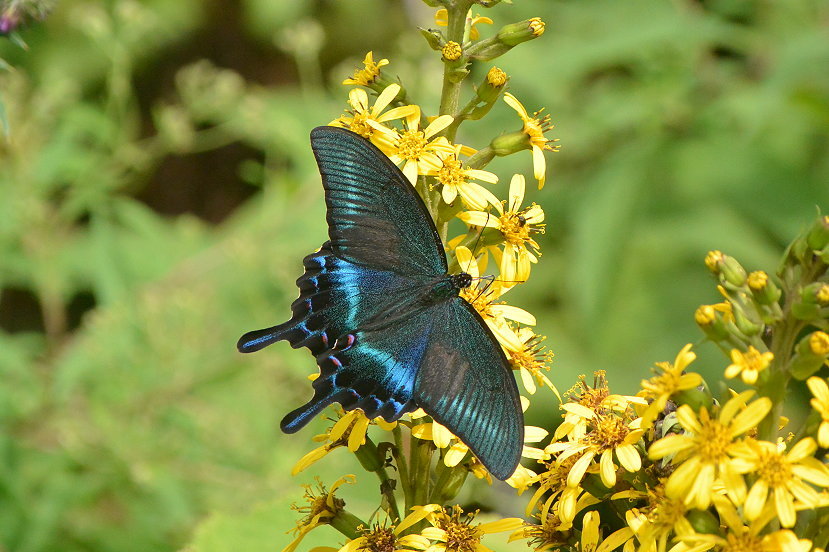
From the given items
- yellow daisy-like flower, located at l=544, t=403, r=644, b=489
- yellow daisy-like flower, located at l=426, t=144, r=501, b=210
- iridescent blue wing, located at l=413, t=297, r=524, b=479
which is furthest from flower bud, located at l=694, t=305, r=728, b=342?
yellow daisy-like flower, located at l=426, t=144, r=501, b=210

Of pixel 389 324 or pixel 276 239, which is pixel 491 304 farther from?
pixel 276 239

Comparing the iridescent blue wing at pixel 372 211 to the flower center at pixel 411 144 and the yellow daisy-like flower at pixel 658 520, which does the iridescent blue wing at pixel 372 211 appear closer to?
the flower center at pixel 411 144

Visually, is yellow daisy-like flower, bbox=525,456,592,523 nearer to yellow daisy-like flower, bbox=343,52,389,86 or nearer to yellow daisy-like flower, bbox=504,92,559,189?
yellow daisy-like flower, bbox=504,92,559,189

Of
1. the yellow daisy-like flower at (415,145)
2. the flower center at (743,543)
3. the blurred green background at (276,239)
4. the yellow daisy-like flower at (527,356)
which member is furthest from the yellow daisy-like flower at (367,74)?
the blurred green background at (276,239)

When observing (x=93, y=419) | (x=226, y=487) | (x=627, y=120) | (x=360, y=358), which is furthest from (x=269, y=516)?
(x=627, y=120)

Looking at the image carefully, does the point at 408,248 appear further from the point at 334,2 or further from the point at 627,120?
the point at 334,2
